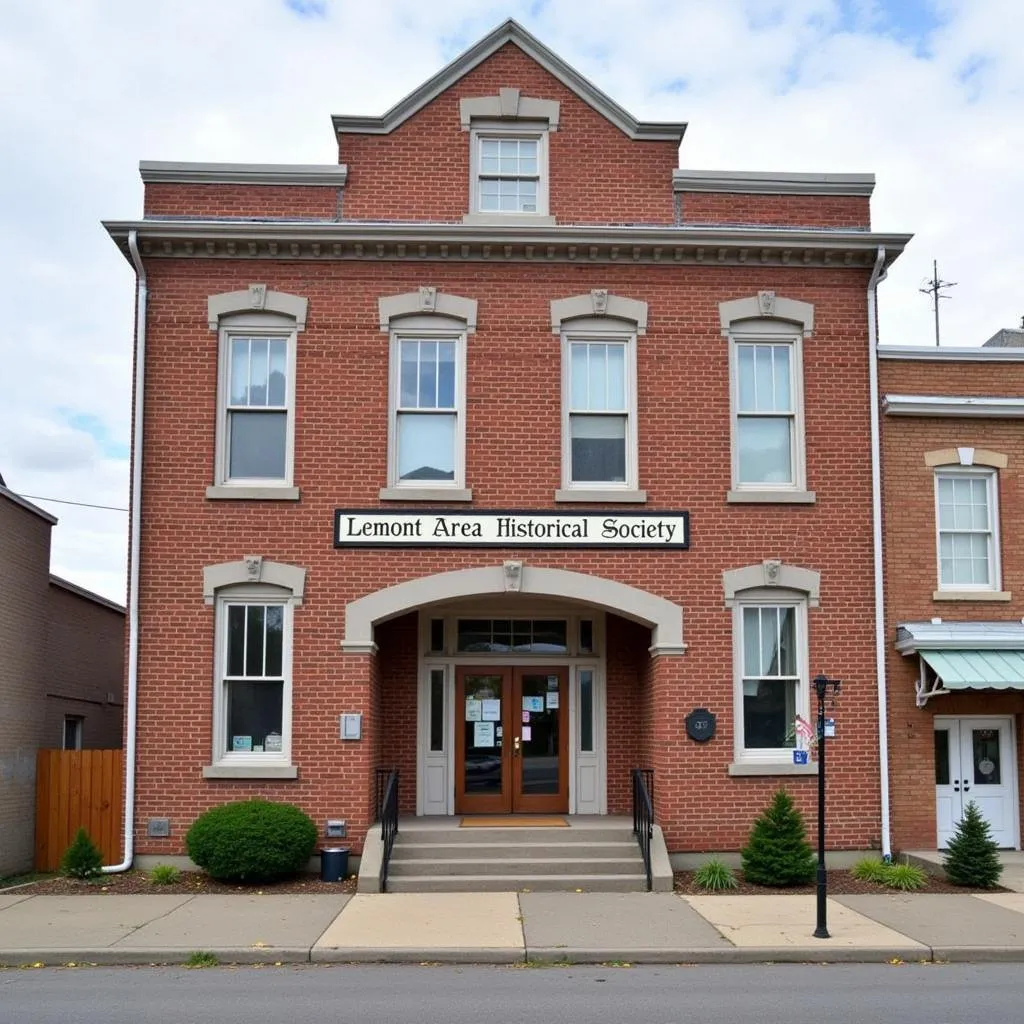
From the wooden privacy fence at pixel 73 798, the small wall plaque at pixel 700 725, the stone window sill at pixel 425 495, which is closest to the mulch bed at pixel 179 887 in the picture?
the wooden privacy fence at pixel 73 798

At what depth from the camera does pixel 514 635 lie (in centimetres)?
1817

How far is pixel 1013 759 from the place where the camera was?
17.2m

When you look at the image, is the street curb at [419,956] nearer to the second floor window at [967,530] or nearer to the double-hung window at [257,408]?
the double-hung window at [257,408]

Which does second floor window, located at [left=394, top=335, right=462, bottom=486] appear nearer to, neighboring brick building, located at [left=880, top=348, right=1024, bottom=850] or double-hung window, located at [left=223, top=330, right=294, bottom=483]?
double-hung window, located at [left=223, top=330, right=294, bottom=483]

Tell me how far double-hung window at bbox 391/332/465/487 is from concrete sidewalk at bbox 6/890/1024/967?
548cm

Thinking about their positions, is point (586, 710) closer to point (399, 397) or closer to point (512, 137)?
point (399, 397)

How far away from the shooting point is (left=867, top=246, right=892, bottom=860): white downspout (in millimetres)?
16328

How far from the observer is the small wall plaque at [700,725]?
16125mm

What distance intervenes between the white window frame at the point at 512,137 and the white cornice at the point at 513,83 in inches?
26.7

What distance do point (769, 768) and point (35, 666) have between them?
35.5ft

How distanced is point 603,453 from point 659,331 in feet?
6.03

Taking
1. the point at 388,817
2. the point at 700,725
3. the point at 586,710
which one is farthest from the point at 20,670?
the point at 700,725

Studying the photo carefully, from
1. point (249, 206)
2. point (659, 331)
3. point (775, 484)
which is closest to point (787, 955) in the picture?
point (775, 484)

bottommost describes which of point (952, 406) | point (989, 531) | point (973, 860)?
point (973, 860)
